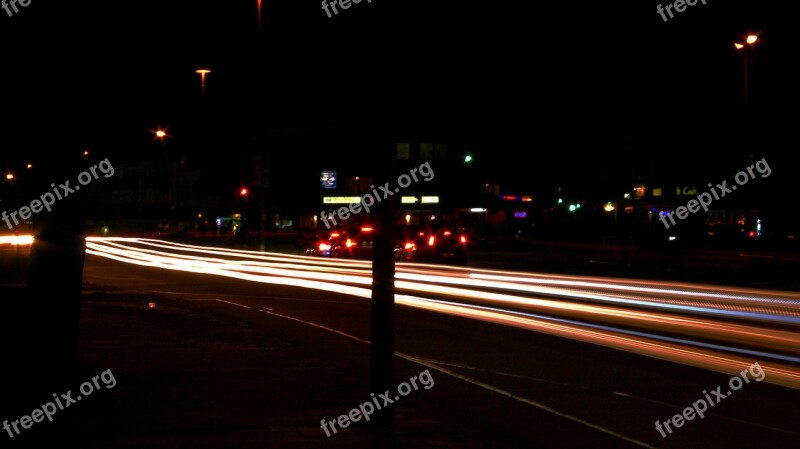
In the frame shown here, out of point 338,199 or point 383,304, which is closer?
point 383,304

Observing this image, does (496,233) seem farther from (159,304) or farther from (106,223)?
(159,304)

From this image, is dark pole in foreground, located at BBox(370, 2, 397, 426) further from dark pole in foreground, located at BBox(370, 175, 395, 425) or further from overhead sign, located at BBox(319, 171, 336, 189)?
overhead sign, located at BBox(319, 171, 336, 189)

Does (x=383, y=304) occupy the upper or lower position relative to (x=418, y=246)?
lower

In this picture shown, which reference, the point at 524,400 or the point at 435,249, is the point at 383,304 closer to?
the point at 524,400

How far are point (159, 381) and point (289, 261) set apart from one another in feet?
85.7

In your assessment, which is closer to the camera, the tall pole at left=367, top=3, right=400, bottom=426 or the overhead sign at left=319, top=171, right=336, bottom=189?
the tall pole at left=367, top=3, right=400, bottom=426

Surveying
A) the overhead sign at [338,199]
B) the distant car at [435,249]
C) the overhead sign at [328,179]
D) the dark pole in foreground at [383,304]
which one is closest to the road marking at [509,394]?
the dark pole in foreground at [383,304]

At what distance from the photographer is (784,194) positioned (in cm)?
5462

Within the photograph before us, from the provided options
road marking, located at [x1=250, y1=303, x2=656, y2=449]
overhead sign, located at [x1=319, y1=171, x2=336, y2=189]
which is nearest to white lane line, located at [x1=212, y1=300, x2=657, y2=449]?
road marking, located at [x1=250, y1=303, x2=656, y2=449]

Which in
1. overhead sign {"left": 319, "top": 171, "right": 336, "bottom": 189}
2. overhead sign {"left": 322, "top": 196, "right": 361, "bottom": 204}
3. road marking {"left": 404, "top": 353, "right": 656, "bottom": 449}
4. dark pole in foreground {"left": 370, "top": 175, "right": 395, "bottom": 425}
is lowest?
road marking {"left": 404, "top": 353, "right": 656, "bottom": 449}

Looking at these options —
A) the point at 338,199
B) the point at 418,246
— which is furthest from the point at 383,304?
the point at 338,199

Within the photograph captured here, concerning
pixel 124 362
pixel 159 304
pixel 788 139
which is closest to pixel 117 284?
pixel 159 304

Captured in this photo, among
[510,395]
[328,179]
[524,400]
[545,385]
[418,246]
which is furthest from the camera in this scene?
[328,179]

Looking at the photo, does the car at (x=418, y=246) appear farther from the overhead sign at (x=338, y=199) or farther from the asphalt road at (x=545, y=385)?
the overhead sign at (x=338, y=199)
